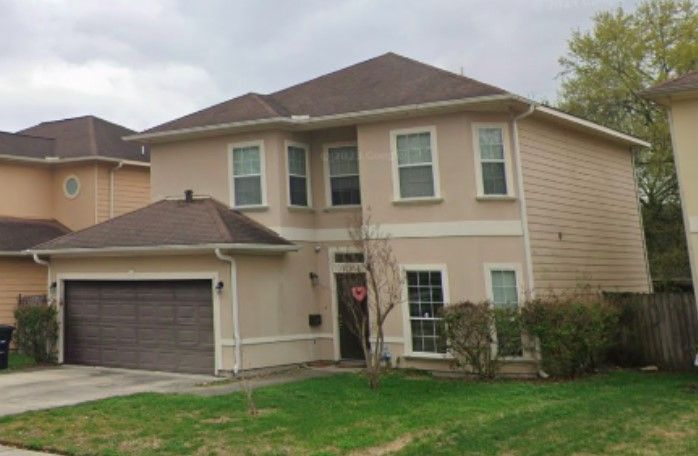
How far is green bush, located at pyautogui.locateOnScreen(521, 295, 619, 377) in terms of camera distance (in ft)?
36.6

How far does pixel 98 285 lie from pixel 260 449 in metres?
9.47

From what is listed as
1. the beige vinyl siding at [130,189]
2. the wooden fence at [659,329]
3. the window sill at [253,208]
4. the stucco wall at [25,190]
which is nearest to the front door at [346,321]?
the window sill at [253,208]

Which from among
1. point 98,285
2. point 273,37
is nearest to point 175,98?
point 273,37

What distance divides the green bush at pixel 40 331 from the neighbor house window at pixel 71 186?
6791 mm

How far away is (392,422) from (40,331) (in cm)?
1071

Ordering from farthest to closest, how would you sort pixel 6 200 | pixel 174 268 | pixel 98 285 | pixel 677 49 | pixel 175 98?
pixel 175 98
pixel 677 49
pixel 6 200
pixel 98 285
pixel 174 268

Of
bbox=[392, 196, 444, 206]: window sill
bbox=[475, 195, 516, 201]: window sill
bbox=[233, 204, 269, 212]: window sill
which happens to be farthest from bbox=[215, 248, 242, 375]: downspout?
bbox=[475, 195, 516, 201]: window sill

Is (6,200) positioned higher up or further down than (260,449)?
higher up

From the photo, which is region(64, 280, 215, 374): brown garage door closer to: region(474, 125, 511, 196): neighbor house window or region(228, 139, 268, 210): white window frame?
region(228, 139, 268, 210): white window frame

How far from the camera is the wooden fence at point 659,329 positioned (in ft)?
39.4

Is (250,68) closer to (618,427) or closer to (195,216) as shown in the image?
Answer: (195,216)

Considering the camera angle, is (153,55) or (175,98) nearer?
(153,55)

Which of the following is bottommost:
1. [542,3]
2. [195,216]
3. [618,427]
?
[618,427]

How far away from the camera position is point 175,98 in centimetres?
2791
